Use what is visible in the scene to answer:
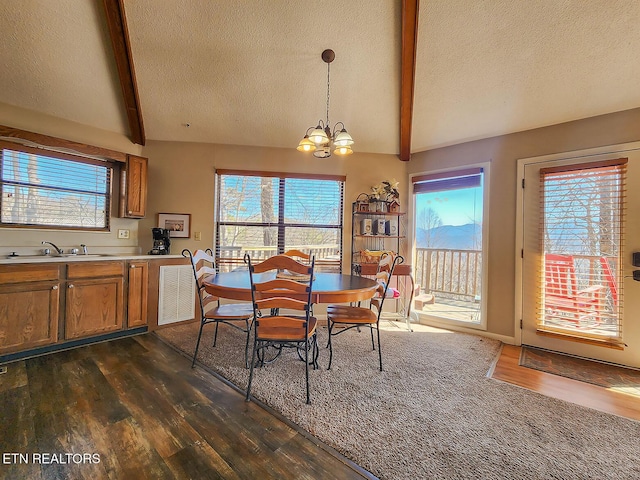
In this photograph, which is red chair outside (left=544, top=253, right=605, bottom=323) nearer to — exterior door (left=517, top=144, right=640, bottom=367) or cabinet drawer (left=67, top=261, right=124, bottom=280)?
exterior door (left=517, top=144, right=640, bottom=367)

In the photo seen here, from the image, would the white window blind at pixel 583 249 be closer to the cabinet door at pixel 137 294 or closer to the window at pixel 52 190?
the cabinet door at pixel 137 294

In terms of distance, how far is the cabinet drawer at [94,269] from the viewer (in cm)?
265

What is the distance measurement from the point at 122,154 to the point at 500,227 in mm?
4629

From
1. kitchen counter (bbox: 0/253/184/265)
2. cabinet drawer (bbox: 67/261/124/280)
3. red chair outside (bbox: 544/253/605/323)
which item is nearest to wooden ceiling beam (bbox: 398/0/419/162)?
red chair outside (bbox: 544/253/605/323)

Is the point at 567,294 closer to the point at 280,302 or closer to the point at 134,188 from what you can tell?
the point at 280,302

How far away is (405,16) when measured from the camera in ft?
7.98

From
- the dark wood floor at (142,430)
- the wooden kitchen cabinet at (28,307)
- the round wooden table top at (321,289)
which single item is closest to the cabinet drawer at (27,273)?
the wooden kitchen cabinet at (28,307)

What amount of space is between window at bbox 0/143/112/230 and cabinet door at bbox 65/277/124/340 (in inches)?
34.6

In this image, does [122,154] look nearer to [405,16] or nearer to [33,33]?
[33,33]

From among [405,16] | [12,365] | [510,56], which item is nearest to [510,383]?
[510,56]

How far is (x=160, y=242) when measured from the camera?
3494mm

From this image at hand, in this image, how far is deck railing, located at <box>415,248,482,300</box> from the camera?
11.4ft

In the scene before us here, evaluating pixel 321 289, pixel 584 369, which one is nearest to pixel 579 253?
pixel 584 369

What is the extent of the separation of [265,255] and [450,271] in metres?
2.56
